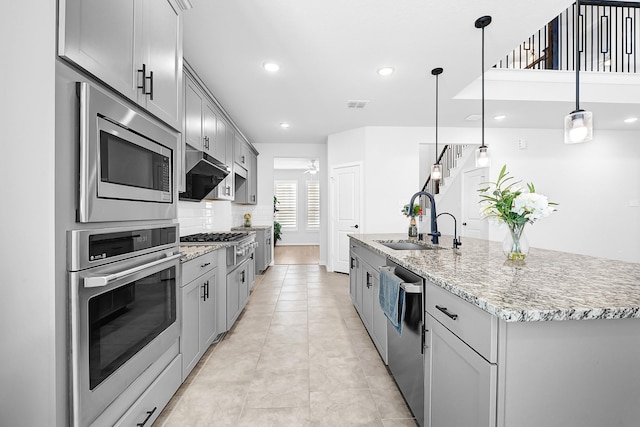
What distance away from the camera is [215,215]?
4.32m

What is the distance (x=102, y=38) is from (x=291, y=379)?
2.10m

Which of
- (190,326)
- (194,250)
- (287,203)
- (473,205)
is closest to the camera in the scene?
(190,326)

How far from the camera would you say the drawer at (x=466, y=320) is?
2.92ft

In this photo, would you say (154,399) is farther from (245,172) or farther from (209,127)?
(245,172)

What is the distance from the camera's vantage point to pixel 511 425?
2.85ft

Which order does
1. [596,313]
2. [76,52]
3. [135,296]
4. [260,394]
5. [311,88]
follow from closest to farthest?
[596,313] → [76,52] → [135,296] → [260,394] → [311,88]

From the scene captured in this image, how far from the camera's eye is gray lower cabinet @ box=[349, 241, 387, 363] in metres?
2.21

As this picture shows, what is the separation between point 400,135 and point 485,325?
488cm

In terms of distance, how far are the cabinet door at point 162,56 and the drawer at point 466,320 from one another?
156 centimetres

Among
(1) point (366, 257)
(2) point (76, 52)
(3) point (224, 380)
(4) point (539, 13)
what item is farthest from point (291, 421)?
(4) point (539, 13)

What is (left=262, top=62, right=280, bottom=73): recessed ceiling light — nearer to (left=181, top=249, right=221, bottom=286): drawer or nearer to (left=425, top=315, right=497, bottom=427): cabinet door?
(left=181, top=249, right=221, bottom=286): drawer

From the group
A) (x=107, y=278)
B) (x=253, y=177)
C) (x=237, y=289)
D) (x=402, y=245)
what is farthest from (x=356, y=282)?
(x=253, y=177)

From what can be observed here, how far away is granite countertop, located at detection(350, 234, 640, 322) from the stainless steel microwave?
4.26ft

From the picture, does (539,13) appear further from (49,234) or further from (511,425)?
(49,234)
